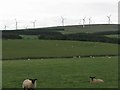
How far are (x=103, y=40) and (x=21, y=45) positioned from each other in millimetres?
34756

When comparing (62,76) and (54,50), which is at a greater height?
(54,50)

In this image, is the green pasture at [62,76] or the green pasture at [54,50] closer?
the green pasture at [62,76]

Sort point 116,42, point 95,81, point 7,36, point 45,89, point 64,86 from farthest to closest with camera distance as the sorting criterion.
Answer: point 7,36, point 116,42, point 95,81, point 64,86, point 45,89

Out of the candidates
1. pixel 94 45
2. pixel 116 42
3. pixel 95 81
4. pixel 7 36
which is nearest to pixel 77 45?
pixel 94 45

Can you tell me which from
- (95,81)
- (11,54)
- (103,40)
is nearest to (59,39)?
(103,40)

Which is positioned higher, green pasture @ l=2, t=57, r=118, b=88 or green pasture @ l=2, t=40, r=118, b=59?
green pasture @ l=2, t=40, r=118, b=59

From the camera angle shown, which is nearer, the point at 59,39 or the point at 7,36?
the point at 59,39

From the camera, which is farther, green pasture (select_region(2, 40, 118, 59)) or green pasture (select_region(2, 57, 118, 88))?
green pasture (select_region(2, 40, 118, 59))

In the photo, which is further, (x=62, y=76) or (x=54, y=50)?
(x=54, y=50)

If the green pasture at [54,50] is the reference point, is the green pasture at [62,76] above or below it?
below

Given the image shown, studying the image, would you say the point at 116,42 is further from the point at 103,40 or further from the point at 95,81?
the point at 95,81

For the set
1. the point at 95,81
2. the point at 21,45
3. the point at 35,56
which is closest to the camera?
the point at 95,81

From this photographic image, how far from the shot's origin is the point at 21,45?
10956 centimetres

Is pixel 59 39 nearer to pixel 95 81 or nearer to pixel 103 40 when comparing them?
pixel 103 40
